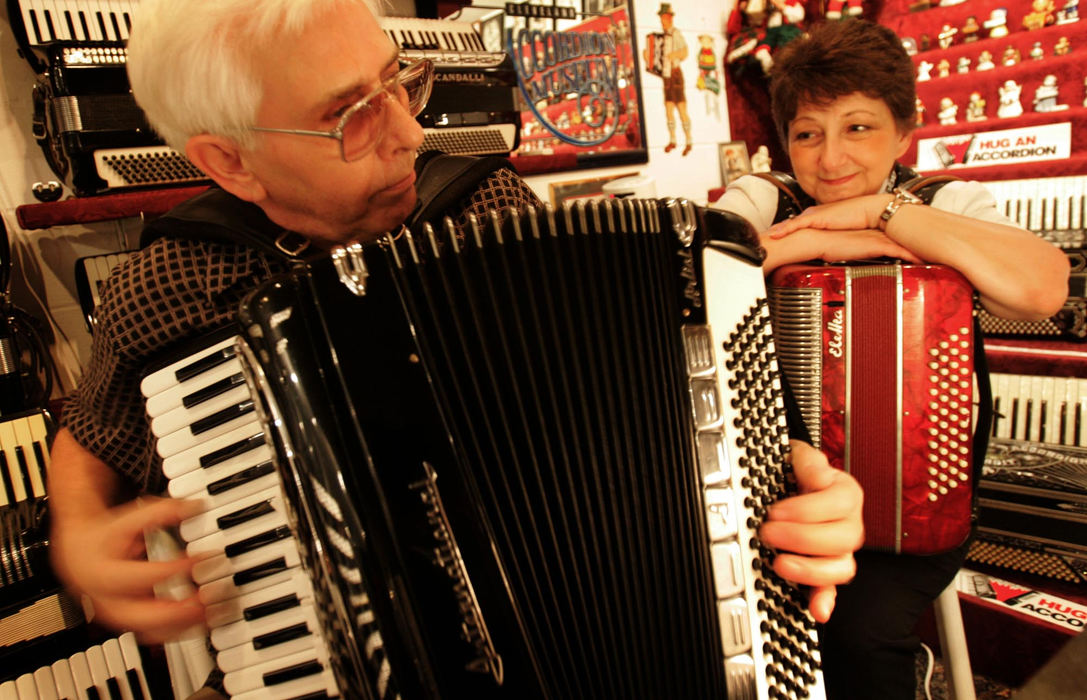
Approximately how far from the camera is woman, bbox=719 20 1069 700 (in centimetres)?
120

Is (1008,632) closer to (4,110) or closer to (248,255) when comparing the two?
(248,255)

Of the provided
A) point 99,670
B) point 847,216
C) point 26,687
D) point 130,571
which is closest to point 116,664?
point 99,670

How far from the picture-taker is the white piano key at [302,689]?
69 centimetres

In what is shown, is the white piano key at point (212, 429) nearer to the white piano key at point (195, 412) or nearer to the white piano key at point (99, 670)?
the white piano key at point (195, 412)

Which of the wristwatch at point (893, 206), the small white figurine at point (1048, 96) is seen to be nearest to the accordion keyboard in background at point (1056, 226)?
the small white figurine at point (1048, 96)

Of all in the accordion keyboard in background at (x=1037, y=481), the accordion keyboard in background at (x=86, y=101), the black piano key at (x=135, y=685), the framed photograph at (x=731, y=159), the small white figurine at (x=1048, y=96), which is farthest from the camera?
the framed photograph at (x=731, y=159)

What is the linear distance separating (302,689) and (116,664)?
0.84m

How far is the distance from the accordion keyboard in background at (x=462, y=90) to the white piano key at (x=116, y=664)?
140 centimetres

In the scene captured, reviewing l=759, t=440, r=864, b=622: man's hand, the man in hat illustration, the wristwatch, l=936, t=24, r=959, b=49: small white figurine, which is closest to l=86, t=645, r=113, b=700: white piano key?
l=759, t=440, r=864, b=622: man's hand

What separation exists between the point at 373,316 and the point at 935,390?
3.55 feet

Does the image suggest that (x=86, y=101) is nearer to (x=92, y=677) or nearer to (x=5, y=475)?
(x=5, y=475)

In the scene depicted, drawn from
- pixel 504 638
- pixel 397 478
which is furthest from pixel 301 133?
pixel 504 638

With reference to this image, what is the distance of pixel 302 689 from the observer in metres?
0.70

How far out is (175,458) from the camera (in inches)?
29.8
